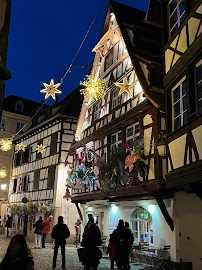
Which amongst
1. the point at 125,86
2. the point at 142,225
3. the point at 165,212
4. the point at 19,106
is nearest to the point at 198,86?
the point at 165,212

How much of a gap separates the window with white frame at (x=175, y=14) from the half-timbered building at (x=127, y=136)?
2407mm

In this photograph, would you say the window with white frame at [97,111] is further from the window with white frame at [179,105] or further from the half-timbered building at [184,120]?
the window with white frame at [179,105]

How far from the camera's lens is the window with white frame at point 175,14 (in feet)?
33.5

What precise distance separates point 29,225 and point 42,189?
3.31 m

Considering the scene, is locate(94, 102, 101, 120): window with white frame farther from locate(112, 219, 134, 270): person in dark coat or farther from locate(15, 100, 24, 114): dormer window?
locate(15, 100, 24, 114): dormer window

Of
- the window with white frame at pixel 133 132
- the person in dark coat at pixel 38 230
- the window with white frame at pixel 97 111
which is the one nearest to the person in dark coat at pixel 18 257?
the window with white frame at pixel 133 132

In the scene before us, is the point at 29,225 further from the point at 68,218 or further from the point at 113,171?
the point at 113,171

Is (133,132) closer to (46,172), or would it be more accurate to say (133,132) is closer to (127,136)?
(127,136)

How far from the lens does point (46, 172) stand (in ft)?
82.8

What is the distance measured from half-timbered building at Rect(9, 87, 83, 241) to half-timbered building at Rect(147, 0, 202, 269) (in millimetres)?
12514

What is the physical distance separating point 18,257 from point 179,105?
746cm

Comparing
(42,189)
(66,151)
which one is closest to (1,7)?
(66,151)

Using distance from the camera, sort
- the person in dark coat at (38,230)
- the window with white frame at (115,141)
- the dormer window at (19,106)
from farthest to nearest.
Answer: the dormer window at (19,106)
the person in dark coat at (38,230)
the window with white frame at (115,141)

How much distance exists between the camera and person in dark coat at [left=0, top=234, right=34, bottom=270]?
3.86 m
